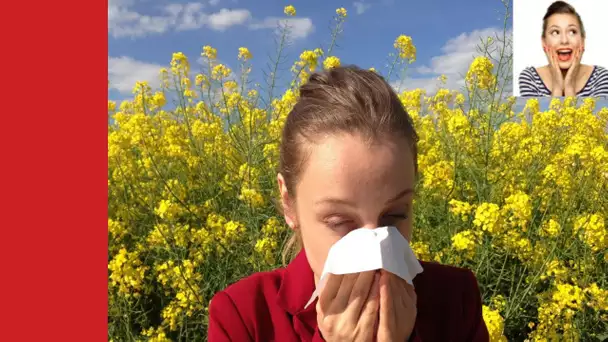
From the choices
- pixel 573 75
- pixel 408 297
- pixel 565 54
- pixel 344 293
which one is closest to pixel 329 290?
pixel 344 293

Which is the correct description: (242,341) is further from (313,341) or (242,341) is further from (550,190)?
(550,190)

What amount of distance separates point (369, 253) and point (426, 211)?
179 centimetres

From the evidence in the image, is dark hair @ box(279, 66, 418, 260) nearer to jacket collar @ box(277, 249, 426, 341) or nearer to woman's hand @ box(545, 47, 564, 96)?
jacket collar @ box(277, 249, 426, 341)

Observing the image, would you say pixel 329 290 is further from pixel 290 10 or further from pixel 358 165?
pixel 290 10

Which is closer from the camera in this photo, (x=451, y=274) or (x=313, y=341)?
(x=313, y=341)

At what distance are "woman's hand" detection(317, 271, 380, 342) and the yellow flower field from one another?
2.83 ft

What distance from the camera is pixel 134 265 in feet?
8.28

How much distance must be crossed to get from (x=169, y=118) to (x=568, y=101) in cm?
309

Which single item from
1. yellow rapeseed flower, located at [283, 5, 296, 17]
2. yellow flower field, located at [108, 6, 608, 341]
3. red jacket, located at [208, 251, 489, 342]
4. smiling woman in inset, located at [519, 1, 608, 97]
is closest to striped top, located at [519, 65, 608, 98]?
smiling woman in inset, located at [519, 1, 608, 97]

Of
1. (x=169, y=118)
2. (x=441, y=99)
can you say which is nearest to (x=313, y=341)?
(x=169, y=118)

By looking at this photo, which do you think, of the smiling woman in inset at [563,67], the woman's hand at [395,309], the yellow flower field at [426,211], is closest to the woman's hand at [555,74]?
the smiling woman in inset at [563,67]

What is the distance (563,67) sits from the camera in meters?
5.20

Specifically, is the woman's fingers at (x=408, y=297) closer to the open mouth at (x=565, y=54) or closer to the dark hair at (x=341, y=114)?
the dark hair at (x=341, y=114)

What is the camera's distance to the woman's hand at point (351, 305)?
105 centimetres
